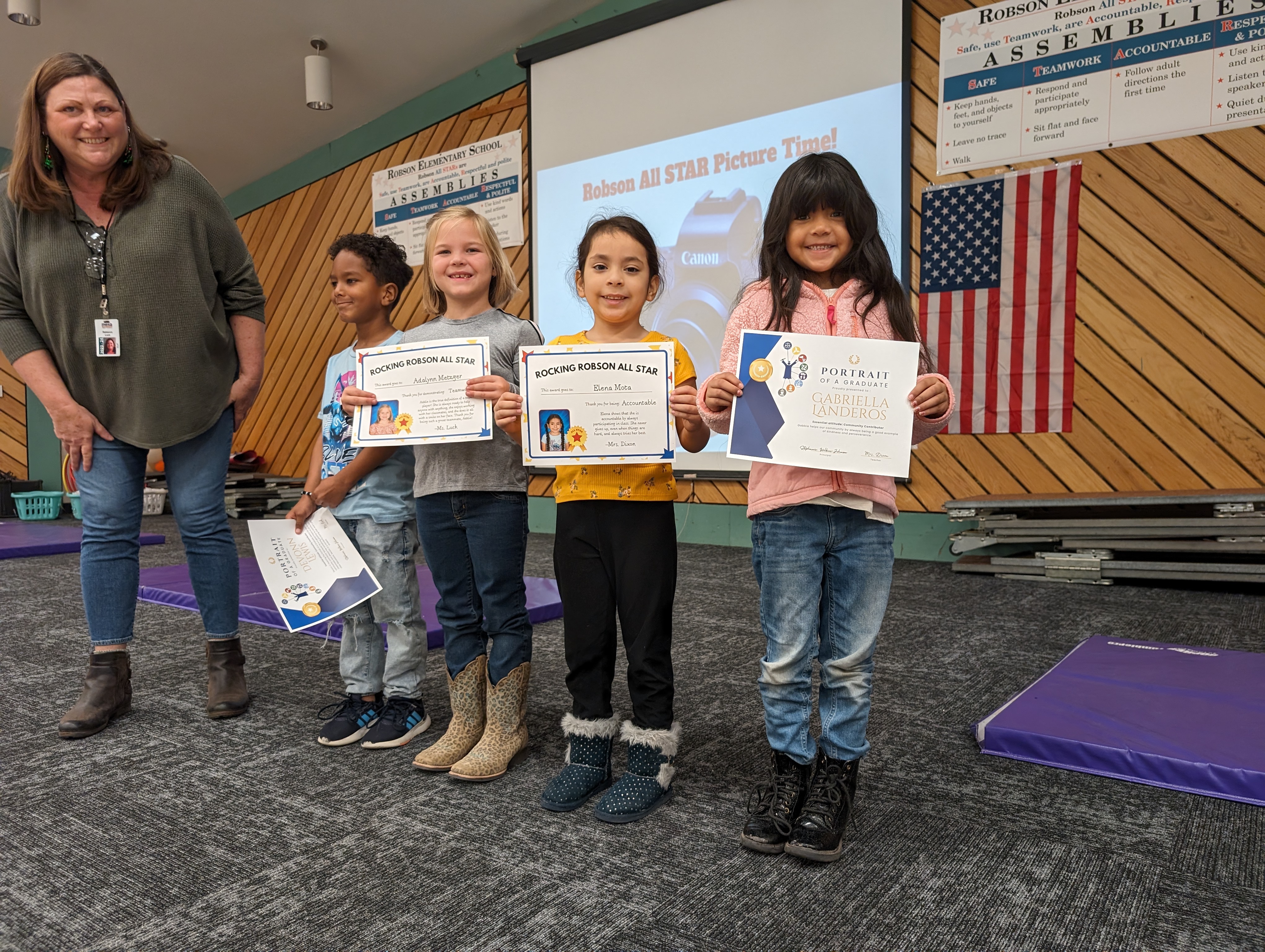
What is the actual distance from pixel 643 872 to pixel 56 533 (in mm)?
5284

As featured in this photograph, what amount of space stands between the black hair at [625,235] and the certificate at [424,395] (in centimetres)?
24

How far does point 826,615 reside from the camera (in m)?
1.31

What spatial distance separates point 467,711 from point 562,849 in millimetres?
440

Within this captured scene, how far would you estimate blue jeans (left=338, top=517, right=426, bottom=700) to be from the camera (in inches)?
69.6

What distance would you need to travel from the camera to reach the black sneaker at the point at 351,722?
5.65 ft

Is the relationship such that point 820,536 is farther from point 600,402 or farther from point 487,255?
point 487,255

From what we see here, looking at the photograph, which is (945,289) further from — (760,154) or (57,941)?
(57,941)

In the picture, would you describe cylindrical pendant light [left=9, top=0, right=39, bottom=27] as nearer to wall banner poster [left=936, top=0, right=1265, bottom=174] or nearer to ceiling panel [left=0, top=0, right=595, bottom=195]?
ceiling panel [left=0, top=0, right=595, bottom=195]

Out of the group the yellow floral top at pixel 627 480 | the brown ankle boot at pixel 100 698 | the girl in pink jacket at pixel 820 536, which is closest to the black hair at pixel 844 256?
the girl in pink jacket at pixel 820 536

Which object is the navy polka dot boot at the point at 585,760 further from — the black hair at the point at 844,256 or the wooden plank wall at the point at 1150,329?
the wooden plank wall at the point at 1150,329

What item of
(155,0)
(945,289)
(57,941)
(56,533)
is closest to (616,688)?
(57,941)

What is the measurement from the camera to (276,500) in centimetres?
686

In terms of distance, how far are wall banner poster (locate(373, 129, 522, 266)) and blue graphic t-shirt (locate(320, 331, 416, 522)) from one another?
371 centimetres

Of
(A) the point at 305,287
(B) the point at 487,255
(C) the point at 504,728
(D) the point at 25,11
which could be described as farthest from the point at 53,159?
(A) the point at 305,287
